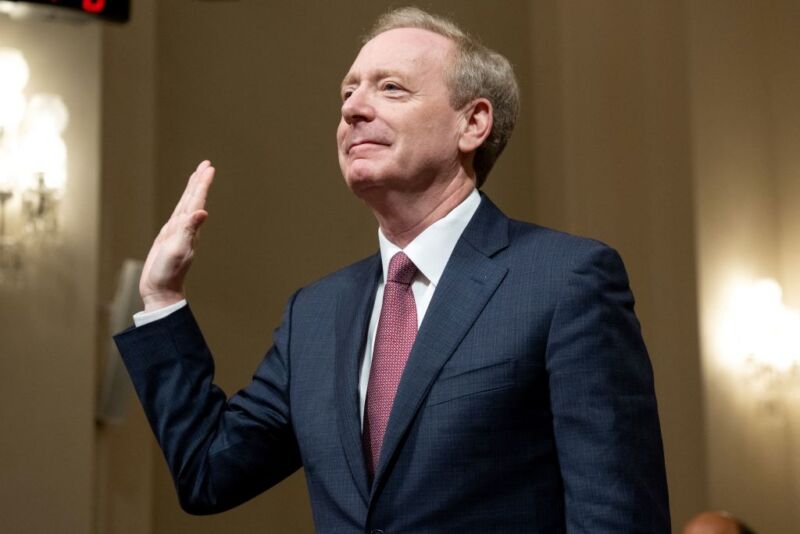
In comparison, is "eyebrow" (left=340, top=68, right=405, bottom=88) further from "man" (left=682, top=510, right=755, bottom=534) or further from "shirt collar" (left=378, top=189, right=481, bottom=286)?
"man" (left=682, top=510, right=755, bottom=534)

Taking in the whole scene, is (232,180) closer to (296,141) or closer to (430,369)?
(296,141)

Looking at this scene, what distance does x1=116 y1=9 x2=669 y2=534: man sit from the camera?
1.81 m

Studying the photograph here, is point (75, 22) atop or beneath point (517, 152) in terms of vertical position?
atop

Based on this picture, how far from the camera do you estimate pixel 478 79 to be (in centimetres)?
226

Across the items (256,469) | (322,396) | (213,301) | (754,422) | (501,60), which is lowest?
(754,422)

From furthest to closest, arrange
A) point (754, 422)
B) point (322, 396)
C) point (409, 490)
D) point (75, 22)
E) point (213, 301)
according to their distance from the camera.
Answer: point (754, 422) < point (213, 301) < point (75, 22) < point (322, 396) < point (409, 490)

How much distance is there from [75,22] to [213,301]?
5.68ft

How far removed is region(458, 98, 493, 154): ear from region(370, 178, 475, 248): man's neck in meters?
0.11

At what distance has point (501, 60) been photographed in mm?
2322

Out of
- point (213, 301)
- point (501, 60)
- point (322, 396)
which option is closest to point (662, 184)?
point (213, 301)

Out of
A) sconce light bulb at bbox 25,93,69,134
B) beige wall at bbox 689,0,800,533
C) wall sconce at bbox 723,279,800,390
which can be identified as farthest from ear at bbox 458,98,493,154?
wall sconce at bbox 723,279,800,390

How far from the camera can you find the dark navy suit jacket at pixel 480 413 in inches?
70.9

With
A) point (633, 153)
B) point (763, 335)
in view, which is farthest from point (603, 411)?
point (633, 153)

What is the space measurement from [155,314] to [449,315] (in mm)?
481
